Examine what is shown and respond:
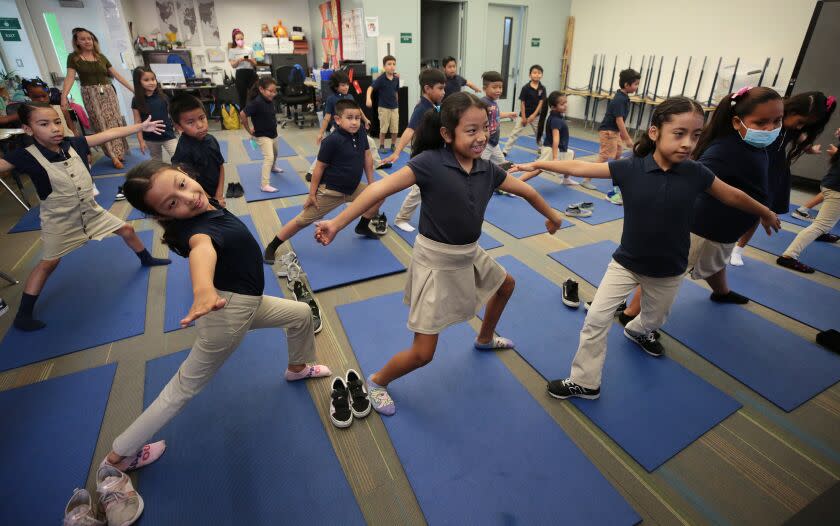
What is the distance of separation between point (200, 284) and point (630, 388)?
2267 mm

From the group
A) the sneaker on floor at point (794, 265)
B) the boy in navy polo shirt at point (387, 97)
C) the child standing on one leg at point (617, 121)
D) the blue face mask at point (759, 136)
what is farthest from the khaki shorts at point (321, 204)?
Answer: the boy in navy polo shirt at point (387, 97)

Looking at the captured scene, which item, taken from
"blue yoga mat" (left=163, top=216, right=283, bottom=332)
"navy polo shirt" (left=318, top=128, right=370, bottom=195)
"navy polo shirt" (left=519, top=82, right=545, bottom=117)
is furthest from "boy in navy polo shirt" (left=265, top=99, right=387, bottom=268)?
"navy polo shirt" (left=519, top=82, right=545, bottom=117)

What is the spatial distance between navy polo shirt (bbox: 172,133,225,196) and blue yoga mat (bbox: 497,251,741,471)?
8.22 ft

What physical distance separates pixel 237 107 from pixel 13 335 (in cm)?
797

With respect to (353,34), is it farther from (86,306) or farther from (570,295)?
(570,295)

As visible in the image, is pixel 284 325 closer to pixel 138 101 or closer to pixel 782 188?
pixel 782 188

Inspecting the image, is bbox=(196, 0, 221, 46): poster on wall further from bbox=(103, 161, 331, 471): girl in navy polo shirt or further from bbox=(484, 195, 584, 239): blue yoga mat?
bbox=(103, 161, 331, 471): girl in navy polo shirt

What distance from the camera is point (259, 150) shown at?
748cm

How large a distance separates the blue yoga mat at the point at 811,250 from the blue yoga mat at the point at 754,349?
1403 millimetres

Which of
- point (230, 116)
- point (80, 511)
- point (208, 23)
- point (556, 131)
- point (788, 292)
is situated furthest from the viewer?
point (208, 23)

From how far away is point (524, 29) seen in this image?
999cm

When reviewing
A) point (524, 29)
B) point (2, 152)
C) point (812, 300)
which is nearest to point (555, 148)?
point (812, 300)


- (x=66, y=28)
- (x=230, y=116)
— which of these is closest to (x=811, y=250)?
(x=230, y=116)

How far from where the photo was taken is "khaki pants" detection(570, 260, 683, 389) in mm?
2115
